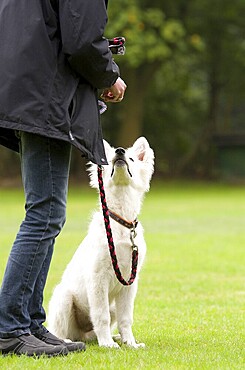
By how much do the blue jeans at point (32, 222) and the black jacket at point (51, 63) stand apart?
0.21 m

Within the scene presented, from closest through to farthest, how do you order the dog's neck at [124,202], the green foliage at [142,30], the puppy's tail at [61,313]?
the dog's neck at [124,202], the puppy's tail at [61,313], the green foliage at [142,30]

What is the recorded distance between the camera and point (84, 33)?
4.54m

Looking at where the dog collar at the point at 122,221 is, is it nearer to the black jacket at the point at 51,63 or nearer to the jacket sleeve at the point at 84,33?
the black jacket at the point at 51,63

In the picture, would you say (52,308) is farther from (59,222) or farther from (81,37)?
(81,37)

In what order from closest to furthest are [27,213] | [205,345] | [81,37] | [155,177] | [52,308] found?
[81,37] < [27,213] < [205,345] < [52,308] < [155,177]

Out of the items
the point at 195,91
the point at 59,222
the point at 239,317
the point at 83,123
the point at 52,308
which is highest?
the point at 83,123

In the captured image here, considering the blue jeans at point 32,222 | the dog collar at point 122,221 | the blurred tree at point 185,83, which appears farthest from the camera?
the blurred tree at point 185,83

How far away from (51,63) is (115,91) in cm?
55

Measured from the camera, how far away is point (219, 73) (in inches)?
1499

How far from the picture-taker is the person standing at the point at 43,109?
4.54m

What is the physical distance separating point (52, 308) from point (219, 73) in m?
33.0

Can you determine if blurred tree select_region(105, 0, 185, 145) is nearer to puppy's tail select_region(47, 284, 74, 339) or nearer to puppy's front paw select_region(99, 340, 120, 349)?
puppy's tail select_region(47, 284, 74, 339)

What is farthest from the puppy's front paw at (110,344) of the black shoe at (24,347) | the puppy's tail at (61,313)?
the black shoe at (24,347)

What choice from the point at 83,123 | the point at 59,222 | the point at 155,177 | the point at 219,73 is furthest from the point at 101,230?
the point at 219,73
